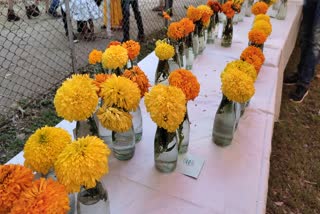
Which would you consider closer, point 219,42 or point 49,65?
point 219,42

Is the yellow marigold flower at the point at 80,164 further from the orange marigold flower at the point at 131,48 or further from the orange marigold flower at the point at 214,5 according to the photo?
the orange marigold flower at the point at 214,5

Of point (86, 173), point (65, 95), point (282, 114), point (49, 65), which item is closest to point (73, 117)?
point (65, 95)

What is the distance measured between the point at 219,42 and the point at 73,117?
1.31 meters

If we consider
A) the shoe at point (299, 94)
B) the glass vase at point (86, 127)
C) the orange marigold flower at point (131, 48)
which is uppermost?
the orange marigold flower at point (131, 48)

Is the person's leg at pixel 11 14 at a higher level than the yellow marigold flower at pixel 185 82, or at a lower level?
lower

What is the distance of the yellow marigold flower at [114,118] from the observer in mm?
606

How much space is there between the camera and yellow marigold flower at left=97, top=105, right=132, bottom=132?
1.99ft

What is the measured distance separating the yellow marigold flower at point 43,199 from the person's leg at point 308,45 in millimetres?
2055

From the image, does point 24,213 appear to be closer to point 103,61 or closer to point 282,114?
point 103,61

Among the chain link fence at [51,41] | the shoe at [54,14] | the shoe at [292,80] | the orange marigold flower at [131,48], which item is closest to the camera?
the orange marigold flower at [131,48]

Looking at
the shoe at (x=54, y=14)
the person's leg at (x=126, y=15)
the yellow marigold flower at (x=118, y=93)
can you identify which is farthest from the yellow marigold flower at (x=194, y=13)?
the shoe at (x=54, y=14)

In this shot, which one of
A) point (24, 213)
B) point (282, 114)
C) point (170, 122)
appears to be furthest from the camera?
point (282, 114)

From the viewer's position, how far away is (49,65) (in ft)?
9.32

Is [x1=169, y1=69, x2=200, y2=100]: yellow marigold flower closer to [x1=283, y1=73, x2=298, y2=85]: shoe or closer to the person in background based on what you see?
the person in background
